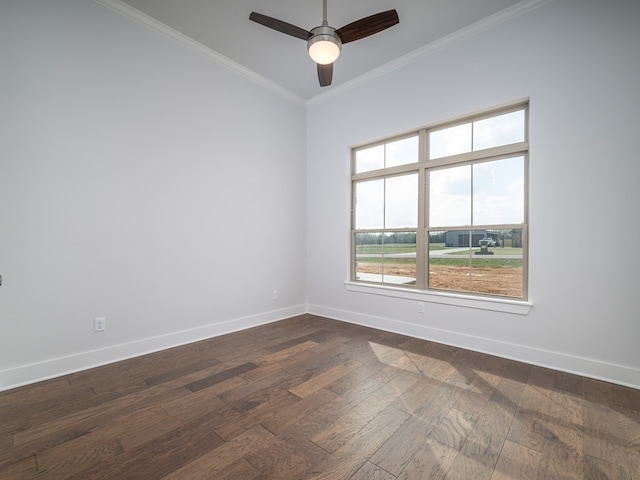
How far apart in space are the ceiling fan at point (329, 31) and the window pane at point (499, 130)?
1420 millimetres

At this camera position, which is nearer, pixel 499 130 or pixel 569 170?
pixel 569 170

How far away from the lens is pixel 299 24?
2.84m

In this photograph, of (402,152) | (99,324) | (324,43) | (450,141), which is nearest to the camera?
(324,43)

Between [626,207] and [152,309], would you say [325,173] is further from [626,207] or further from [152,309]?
[626,207]

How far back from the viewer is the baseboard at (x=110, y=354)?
217cm

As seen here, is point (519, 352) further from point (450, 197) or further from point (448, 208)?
point (450, 197)

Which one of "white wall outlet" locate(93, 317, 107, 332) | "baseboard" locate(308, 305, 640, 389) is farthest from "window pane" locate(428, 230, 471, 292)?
"white wall outlet" locate(93, 317, 107, 332)

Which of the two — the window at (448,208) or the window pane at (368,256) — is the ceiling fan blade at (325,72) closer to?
the window at (448,208)

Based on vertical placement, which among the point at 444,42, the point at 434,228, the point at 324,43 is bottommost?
the point at 434,228

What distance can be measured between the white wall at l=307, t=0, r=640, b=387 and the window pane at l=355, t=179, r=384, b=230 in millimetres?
1003

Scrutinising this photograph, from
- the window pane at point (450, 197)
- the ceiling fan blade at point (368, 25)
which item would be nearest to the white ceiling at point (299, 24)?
the ceiling fan blade at point (368, 25)

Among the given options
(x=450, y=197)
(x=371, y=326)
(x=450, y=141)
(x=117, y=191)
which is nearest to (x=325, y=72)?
(x=450, y=141)

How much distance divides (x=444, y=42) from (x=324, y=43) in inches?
67.6

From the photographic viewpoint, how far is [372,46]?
313cm
